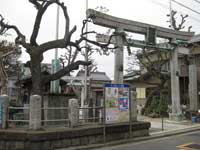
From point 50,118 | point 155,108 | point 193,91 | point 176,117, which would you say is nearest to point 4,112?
point 50,118

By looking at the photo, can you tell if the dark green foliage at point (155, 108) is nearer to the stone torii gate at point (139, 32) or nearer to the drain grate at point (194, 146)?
the stone torii gate at point (139, 32)

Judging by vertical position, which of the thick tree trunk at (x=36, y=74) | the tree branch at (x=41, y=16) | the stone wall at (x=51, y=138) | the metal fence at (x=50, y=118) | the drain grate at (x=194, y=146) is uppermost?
the tree branch at (x=41, y=16)

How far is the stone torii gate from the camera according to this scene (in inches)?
558

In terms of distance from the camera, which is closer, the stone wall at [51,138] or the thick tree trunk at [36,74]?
the stone wall at [51,138]

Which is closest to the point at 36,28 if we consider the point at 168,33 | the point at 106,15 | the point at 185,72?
the point at 106,15

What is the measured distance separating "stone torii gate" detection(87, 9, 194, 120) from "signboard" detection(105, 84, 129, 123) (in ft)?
11.6

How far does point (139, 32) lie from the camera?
54.0 ft

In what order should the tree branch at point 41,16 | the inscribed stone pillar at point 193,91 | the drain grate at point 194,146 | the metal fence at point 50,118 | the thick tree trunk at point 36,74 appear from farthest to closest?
the inscribed stone pillar at point 193,91
the tree branch at point 41,16
the thick tree trunk at point 36,74
the metal fence at point 50,118
the drain grate at point 194,146

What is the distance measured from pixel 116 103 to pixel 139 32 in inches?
307

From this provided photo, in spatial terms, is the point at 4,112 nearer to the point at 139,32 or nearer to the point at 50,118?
the point at 50,118

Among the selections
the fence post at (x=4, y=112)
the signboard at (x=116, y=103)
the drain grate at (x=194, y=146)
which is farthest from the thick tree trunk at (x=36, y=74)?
the drain grate at (x=194, y=146)

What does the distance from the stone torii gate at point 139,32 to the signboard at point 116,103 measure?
3.54 m

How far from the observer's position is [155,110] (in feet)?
76.4

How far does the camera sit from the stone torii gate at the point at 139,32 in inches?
558
